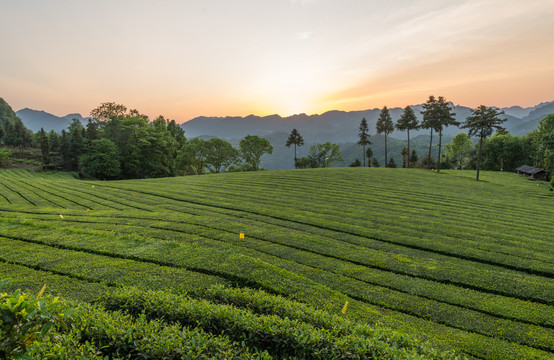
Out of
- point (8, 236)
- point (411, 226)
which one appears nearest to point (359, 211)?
point (411, 226)

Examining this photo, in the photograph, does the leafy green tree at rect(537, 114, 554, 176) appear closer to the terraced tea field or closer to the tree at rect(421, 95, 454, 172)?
the tree at rect(421, 95, 454, 172)

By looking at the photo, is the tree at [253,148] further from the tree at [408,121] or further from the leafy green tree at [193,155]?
the tree at [408,121]

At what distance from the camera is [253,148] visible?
66.4 meters

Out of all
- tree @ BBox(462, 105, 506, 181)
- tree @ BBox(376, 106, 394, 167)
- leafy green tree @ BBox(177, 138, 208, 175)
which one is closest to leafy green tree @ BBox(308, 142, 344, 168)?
tree @ BBox(376, 106, 394, 167)

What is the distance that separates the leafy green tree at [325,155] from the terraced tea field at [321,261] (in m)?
57.1

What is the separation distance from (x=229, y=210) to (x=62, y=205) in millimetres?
13043

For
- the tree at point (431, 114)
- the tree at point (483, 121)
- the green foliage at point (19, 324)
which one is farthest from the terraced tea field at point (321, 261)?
the tree at point (431, 114)

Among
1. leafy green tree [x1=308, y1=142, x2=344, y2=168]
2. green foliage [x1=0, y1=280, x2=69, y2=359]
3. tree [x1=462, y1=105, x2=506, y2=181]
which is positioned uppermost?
tree [x1=462, y1=105, x2=506, y2=181]

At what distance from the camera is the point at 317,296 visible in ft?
25.9

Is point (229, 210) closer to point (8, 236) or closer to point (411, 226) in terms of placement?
point (8, 236)

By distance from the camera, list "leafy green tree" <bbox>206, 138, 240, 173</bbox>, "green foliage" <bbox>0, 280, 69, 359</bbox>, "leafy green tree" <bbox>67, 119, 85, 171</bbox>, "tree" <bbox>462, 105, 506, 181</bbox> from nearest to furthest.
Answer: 1. "green foliage" <bbox>0, 280, 69, 359</bbox>
2. "tree" <bbox>462, 105, 506, 181</bbox>
3. "leafy green tree" <bbox>67, 119, 85, 171</bbox>
4. "leafy green tree" <bbox>206, 138, 240, 173</bbox>

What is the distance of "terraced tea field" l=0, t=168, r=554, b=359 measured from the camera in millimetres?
7285

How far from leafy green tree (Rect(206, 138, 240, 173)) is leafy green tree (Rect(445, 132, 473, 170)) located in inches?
2903

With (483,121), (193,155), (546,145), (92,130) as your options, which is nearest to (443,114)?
(483,121)
